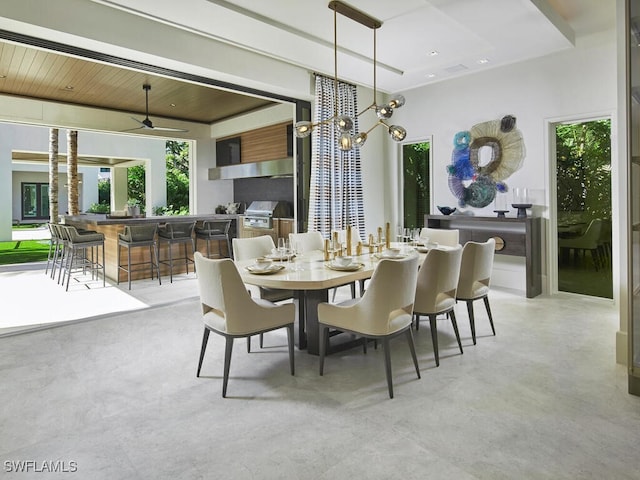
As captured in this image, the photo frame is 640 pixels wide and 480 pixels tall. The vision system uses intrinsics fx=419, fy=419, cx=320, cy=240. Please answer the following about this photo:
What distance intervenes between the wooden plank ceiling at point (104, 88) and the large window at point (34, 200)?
9.96 meters

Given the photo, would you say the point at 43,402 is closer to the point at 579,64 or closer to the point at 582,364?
the point at 582,364

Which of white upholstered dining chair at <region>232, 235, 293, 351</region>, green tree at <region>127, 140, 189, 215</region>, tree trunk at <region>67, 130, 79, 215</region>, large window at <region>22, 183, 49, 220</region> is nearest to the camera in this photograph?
white upholstered dining chair at <region>232, 235, 293, 351</region>

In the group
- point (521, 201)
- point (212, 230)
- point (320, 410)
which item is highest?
point (521, 201)

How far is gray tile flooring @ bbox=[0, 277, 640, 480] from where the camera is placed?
6.16ft

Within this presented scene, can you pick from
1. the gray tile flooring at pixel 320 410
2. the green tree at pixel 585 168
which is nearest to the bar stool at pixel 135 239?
the gray tile flooring at pixel 320 410

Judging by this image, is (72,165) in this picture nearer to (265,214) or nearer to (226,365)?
(265,214)

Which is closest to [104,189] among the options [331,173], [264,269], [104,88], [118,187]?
[118,187]

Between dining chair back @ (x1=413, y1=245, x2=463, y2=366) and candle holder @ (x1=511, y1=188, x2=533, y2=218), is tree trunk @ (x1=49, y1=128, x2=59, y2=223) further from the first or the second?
candle holder @ (x1=511, y1=188, x2=533, y2=218)

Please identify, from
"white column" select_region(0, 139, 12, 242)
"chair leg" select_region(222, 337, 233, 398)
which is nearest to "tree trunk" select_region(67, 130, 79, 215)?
"white column" select_region(0, 139, 12, 242)

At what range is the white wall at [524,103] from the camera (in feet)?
15.0

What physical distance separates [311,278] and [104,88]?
554 centimetres

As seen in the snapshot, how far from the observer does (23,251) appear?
9.79m

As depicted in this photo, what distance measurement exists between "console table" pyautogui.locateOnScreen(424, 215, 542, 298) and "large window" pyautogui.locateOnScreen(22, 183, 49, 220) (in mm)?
15410

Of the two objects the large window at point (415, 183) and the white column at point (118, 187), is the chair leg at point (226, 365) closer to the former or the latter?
the large window at point (415, 183)
